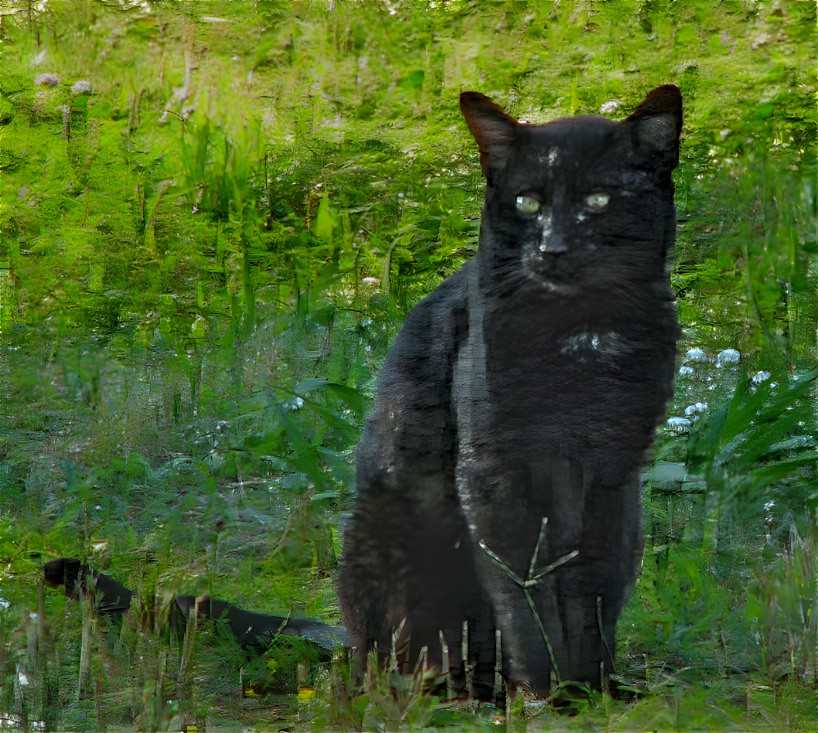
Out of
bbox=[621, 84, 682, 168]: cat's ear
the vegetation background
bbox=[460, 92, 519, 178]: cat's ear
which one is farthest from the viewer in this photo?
the vegetation background

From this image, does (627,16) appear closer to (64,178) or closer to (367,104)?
(367,104)

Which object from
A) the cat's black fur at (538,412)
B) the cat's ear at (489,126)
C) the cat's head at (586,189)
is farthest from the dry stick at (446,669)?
the cat's ear at (489,126)

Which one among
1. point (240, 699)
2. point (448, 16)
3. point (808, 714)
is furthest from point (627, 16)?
point (240, 699)

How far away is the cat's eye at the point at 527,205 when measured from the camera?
2207 millimetres

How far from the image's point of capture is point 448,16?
2768 millimetres

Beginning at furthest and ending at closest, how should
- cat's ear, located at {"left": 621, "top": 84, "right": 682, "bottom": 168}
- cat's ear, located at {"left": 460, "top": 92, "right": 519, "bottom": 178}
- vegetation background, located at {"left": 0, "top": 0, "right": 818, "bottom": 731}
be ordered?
vegetation background, located at {"left": 0, "top": 0, "right": 818, "bottom": 731} → cat's ear, located at {"left": 460, "top": 92, "right": 519, "bottom": 178} → cat's ear, located at {"left": 621, "top": 84, "right": 682, "bottom": 168}

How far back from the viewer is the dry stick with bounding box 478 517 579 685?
7.04ft

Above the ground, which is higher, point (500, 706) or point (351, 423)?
point (351, 423)

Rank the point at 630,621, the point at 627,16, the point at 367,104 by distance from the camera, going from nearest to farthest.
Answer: the point at 630,621
the point at 627,16
the point at 367,104

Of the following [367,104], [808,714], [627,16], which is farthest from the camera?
[367,104]

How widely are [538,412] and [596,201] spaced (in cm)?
57

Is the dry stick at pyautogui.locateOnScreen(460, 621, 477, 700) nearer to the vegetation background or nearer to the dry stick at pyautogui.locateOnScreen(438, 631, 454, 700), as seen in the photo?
the dry stick at pyautogui.locateOnScreen(438, 631, 454, 700)

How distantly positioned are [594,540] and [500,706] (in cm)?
51

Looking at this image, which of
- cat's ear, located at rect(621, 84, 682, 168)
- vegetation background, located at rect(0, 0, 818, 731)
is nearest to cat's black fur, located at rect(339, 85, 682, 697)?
cat's ear, located at rect(621, 84, 682, 168)
